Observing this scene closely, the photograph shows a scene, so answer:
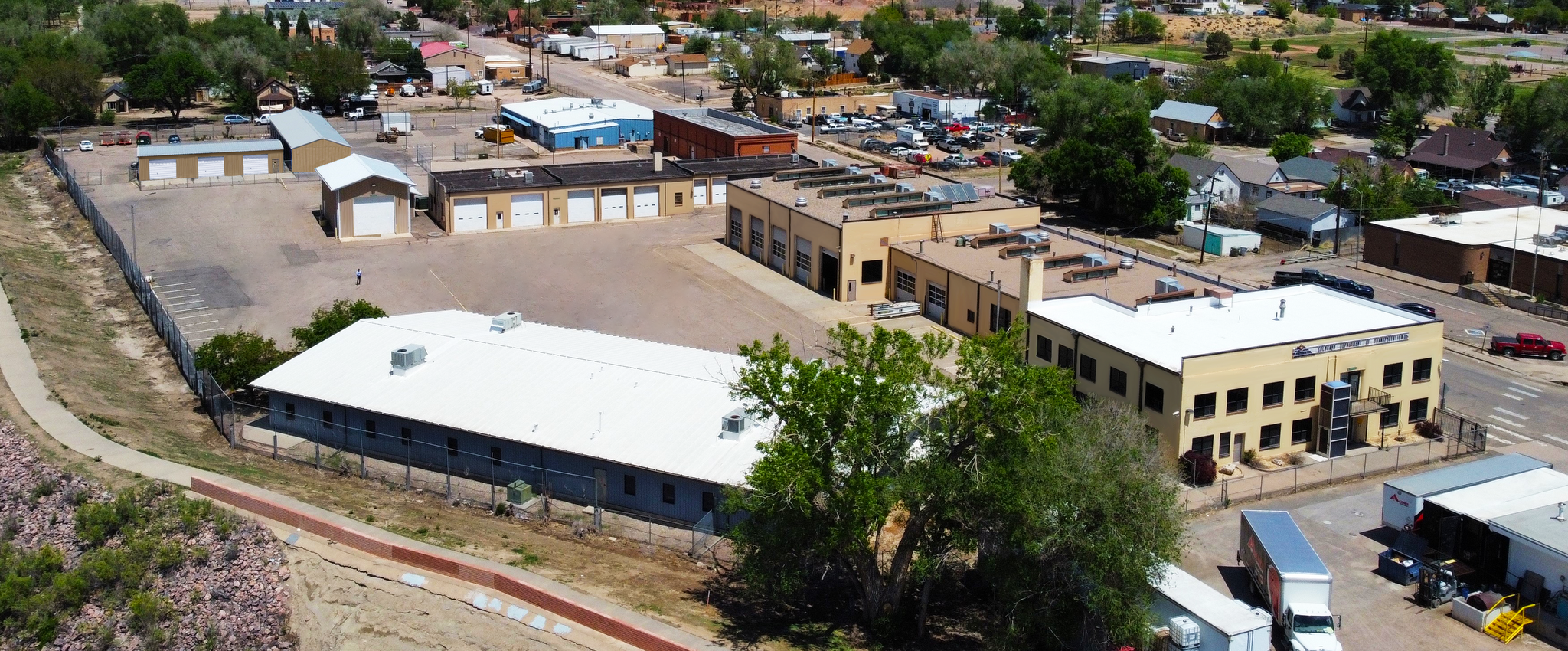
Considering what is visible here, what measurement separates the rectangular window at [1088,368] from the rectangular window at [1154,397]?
5.75 feet

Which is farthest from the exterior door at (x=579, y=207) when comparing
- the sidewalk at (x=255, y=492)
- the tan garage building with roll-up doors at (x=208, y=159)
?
the sidewalk at (x=255, y=492)

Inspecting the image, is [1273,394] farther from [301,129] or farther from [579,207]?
[301,129]

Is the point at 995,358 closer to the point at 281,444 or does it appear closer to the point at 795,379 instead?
the point at 795,379

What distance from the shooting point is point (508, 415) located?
1341 inches

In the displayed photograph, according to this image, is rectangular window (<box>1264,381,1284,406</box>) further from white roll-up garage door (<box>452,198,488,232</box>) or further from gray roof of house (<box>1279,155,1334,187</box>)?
gray roof of house (<box>1279,155,1334,187</box>)

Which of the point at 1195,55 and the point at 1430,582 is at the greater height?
the point at 1195,55

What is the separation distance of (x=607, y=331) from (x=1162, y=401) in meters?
19.6

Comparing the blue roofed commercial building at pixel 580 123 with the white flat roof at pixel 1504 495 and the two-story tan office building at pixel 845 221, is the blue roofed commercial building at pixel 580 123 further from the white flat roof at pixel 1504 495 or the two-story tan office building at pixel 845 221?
the white flat roof at pixel 1504 495

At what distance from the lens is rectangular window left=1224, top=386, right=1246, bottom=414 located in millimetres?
35125

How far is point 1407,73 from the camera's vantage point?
98688mm

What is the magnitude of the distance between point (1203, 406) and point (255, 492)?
2272cm

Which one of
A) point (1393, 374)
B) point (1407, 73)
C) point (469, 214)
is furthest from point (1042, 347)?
point (1407, 73)

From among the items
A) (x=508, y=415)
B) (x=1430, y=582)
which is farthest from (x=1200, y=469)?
(x=508, y=415)

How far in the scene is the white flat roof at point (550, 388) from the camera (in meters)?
32.0
